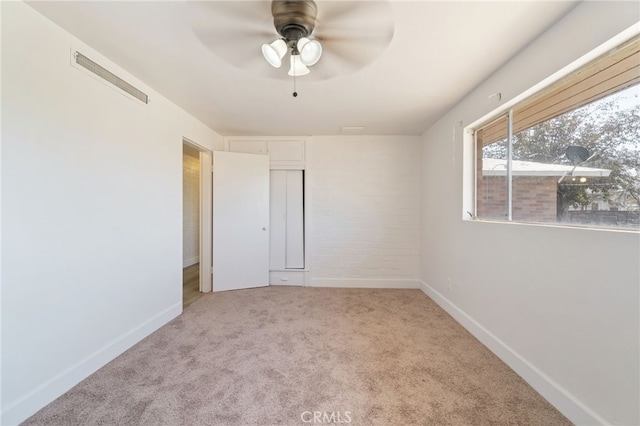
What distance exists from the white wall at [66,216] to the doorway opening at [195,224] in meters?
0.96

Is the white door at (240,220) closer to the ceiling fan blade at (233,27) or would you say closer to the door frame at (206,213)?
the door frame at (206,213)

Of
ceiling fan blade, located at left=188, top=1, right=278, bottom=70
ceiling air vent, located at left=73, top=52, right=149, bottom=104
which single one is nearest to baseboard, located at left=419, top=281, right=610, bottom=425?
ceiling fan blade, located at left=188, top=1, right=278, bottom=70

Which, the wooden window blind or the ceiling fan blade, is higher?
the ceiling fan blade

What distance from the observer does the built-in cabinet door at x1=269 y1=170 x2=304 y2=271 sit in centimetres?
388

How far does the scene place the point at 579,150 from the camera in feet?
4.73

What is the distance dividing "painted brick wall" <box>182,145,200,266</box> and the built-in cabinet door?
2.34 metres

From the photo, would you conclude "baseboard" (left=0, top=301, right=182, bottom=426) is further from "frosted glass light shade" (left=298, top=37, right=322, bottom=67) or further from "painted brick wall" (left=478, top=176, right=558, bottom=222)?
"painted brick wall" (left=478, top=176, right=558, bottom=222)

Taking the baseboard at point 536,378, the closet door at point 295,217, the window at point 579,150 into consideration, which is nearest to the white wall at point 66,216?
the closet door at point 295,217

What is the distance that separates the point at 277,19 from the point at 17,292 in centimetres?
→ 206

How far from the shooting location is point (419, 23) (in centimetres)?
145

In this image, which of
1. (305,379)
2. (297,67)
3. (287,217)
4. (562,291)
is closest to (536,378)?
(562,291)

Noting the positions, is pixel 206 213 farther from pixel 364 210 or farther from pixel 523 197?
pixel 523 197

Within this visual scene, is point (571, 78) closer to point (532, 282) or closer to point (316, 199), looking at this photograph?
point (532, 282)

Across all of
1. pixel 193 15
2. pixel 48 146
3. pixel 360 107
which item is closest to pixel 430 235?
pixel 360 107
